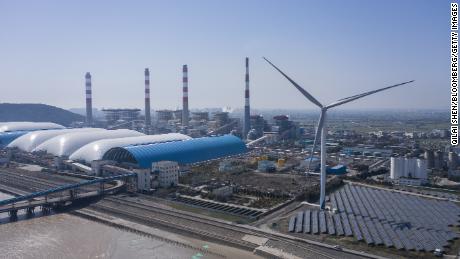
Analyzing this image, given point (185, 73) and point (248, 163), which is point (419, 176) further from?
point (185, 73)

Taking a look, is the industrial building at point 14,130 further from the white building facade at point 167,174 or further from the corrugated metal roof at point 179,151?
the white building facade at point 167,174

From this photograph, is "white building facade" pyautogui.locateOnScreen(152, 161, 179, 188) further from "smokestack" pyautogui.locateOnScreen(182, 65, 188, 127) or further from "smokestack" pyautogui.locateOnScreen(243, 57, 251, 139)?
"smokestack" pyautogui.locateOnScreen(182, 65, 188, 127)

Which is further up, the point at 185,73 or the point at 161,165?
the point at 185,73

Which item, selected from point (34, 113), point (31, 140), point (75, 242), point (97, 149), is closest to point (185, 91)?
point (31, 140)

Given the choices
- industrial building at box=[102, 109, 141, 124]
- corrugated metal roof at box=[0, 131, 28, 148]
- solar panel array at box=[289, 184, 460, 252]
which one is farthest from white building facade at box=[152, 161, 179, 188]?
industrial building at box=[102, 109, 141, 124]

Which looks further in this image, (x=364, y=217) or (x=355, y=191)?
(x=355, y=191)

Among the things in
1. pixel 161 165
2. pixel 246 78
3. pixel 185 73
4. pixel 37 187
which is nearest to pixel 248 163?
pixel 161 165

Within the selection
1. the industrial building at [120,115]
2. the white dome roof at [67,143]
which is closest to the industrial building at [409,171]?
the white dome roof at [67,143]
